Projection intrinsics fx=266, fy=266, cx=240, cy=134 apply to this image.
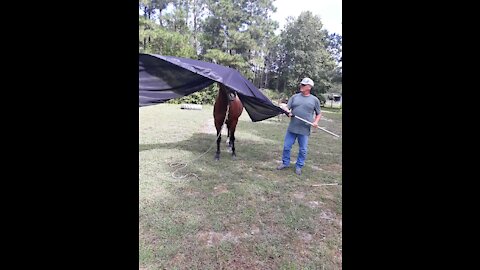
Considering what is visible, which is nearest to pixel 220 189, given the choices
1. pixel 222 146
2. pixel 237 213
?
pixel 237 213

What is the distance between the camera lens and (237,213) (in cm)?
275

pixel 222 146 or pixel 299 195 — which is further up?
pixel 222 146

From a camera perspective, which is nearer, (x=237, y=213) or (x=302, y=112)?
(x=237, y=213)

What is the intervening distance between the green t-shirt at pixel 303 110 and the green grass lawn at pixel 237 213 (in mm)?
702

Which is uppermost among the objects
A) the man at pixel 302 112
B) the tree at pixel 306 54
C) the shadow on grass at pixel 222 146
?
the tree at pixel 306 54

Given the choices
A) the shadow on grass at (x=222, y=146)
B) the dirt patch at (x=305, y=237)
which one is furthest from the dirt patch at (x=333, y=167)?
the dirt patch at (x=305, y=237)

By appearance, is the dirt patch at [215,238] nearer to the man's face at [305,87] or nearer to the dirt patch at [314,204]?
the dirt patch at [314,204]

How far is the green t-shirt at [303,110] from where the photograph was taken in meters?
3.91

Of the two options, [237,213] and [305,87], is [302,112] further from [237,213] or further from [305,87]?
[237,213]

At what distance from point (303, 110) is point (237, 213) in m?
1.92

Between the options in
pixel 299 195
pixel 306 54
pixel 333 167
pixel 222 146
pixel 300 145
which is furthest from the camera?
pixel 306 54

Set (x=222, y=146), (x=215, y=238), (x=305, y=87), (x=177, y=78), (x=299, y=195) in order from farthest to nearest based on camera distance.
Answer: (x=222, y=146)
(x=305, y=87)
(x=177, y=78)
(x=299, y=195)
(x=215, y=238)

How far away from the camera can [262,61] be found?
22.0 metres
